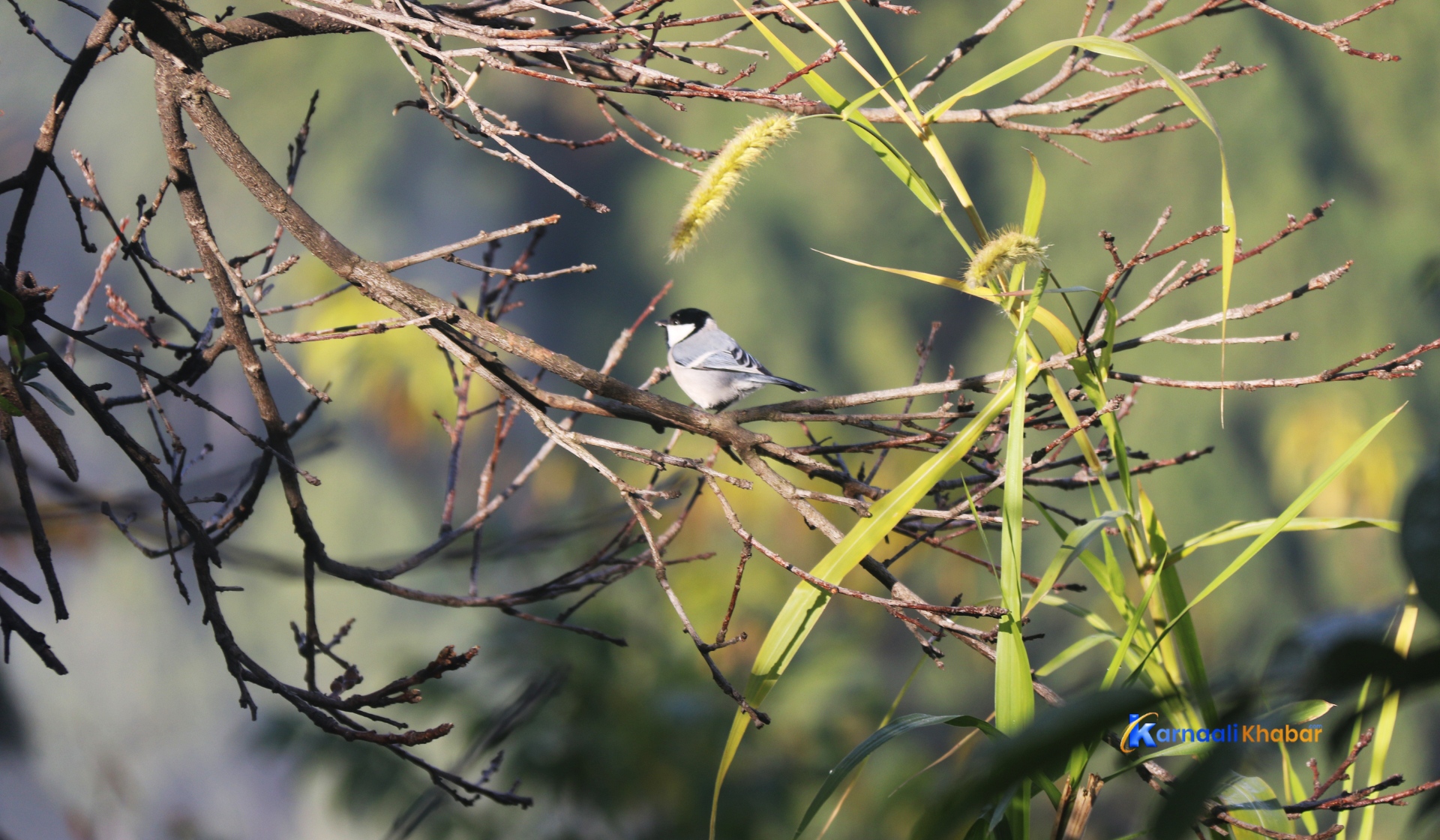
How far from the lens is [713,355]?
148cm

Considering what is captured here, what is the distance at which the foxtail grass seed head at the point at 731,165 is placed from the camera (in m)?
0.60

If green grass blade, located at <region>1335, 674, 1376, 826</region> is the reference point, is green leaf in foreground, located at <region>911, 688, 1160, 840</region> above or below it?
above

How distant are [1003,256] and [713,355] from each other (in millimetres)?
968

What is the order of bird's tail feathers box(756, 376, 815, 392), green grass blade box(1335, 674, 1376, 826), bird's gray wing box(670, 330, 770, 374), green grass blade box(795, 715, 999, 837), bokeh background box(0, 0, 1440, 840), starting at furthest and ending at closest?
1. bokeh background box(0, 0, 1440, 840)
2. bird's gray wing box(670, 330, 770, 374)
3. bird's tail feathers box(756, 376, 815, 392)
4. green grass blade box(795, 715, 999, 837)
5. green grass blade box(1335, 674, 1376, 826)

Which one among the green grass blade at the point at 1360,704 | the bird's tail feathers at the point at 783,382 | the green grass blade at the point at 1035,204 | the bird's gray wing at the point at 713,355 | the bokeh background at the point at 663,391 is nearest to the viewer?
the green grass blade at the point at 1360,704

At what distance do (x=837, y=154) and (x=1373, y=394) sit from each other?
1.88 m

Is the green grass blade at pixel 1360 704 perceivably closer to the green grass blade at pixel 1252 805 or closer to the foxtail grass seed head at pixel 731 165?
the green grass blade at pixel 1252 805

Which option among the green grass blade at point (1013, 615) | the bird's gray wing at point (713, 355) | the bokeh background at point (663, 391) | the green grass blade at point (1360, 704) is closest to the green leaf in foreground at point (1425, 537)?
the green grass blade at point (1360, 704)

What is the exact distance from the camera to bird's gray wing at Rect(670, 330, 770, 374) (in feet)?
4.72

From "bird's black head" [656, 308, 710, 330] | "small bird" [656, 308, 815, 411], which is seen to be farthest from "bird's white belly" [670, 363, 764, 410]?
"bird's black head" [656, 308, 710, 330]

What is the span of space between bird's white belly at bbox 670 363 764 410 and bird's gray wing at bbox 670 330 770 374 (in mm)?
21

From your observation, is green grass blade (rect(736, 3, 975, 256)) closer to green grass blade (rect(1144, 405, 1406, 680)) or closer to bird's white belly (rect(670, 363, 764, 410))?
green grass blade (rect(1144, 405, 1406, 680))

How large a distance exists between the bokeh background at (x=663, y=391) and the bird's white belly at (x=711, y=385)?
46 centimetres

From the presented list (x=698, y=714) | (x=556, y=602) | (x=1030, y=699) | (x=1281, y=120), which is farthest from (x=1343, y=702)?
(x=1281, y=120)
